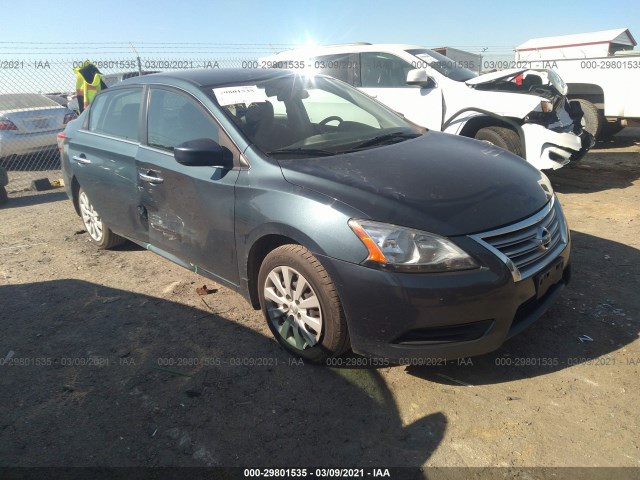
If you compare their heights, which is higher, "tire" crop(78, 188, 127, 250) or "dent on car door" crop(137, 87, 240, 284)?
"dent on car door" crop(137, 87, 240, 284)

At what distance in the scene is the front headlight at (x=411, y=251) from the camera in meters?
2.39

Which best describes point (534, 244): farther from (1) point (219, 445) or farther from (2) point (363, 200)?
(1) point (219, 445)

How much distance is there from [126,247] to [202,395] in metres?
2.83

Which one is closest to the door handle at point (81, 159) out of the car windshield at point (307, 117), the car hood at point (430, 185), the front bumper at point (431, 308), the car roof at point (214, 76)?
the car roof at point (214, 76)

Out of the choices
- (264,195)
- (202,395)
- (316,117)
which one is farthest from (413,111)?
(202,395)

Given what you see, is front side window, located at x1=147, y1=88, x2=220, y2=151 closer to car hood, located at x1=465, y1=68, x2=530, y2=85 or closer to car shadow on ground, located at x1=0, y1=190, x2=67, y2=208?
car hood, located at x1=465, y1=68, x2=530, y2=85

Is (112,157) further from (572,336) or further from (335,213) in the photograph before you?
(572,336)

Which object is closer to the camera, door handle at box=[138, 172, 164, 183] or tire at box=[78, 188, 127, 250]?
door handle at box=[138, 172, 164, 183]

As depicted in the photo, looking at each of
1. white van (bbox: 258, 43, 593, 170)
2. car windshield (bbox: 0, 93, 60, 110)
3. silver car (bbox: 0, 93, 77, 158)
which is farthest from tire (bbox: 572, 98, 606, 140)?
car windshield (bbox: 0, 93, 60, 110)

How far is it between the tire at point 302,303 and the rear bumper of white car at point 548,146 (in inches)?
170

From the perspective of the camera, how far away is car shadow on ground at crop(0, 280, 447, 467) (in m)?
2.32

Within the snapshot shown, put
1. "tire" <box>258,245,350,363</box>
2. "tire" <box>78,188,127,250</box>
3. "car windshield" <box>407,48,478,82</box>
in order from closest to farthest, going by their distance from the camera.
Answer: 1. "tire" <box>258,245,350,363</box>
2. "tire" <box>78,188,127,250</box>
3. "car windshield" <box>407,48,478,82</box>

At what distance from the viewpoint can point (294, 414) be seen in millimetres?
2541

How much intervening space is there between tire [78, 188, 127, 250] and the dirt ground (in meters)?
0.85
